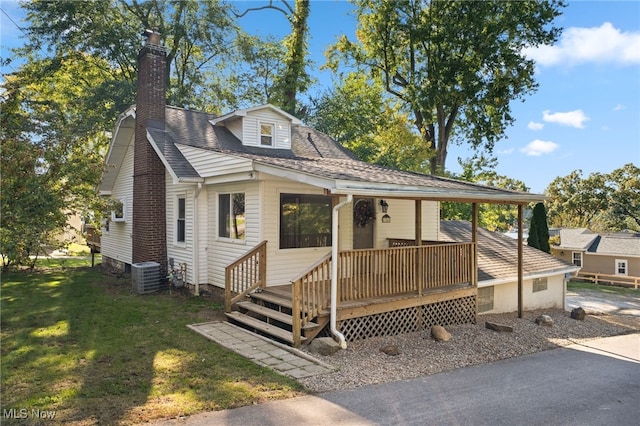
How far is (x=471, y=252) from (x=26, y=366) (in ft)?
29.2

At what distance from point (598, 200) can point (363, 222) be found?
136 ft

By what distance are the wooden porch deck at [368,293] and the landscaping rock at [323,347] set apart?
0.24 metres

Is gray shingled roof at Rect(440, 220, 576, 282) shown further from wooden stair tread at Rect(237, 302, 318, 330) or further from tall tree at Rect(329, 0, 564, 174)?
tall tree at Rect(329, 0, 564, 174)

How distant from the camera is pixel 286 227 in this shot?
937 centimetres

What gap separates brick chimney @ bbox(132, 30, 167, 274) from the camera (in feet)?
39.8

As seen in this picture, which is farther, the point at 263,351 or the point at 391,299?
the point at 391,299

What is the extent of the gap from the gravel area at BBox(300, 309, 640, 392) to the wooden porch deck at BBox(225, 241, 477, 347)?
0.42m

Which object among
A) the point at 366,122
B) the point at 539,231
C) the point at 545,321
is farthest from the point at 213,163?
the point at 539,231

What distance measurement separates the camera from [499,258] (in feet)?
43.2

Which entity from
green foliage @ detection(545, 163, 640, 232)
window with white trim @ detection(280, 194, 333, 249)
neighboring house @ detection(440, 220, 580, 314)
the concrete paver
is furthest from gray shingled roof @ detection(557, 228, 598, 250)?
the concrete paver

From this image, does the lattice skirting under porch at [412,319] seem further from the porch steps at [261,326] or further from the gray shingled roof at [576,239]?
the gray shingled roof at [576,239]

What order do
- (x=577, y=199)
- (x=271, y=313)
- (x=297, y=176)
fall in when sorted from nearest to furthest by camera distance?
(x=297, y=176)
(x=271, y=313)
(x=577, y=199)

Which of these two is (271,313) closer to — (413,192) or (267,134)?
(413,192)

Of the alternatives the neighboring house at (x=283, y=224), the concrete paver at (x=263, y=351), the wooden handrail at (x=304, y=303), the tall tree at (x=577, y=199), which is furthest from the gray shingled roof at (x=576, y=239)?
the concrete paver at (x=263, y=351)
